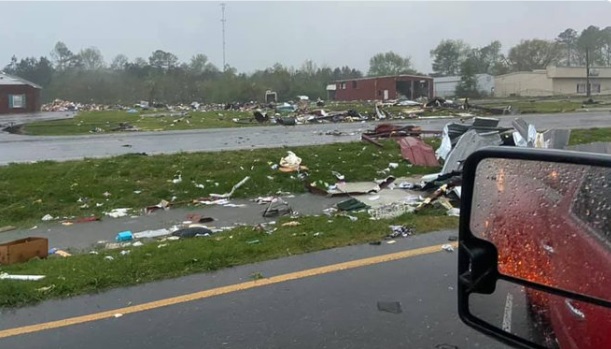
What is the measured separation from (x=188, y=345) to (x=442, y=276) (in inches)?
93.8

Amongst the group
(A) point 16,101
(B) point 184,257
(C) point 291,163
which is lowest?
(B) point 184,257

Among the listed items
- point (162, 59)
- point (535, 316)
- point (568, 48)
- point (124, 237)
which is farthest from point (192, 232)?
point (568, 48)

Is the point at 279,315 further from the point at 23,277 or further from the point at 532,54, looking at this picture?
the point at 532,54

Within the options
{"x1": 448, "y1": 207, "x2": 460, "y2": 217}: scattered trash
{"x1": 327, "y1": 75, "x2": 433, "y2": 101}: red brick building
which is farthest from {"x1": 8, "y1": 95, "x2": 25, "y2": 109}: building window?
{"x1": 448, "y1": 207, "x2": 460, "y2": 217}: scattered trash

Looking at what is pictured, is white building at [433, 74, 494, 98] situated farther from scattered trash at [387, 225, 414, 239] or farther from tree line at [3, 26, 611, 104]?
scattered trash at [387, 225, 414, 239]

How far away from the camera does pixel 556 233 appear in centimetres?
165

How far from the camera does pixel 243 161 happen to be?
11773 millimetres

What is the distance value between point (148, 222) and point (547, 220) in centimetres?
725

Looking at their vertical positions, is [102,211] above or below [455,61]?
below

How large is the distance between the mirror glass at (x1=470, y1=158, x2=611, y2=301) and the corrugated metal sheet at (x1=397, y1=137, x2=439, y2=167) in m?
10.6

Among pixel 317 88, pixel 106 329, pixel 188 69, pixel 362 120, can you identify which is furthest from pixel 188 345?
pixel 188 69

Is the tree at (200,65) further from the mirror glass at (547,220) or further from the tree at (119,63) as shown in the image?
the mirror glass at (547,220)

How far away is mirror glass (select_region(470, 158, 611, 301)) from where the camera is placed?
4.78ft

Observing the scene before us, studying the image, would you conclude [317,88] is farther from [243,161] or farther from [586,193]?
[586,193]
